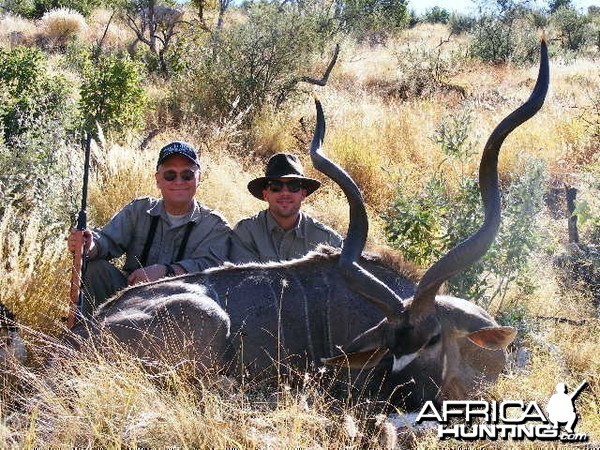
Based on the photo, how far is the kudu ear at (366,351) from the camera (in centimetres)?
376

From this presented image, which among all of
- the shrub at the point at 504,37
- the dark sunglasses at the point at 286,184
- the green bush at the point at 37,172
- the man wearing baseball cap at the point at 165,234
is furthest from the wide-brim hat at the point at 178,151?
the shrub at the point at 504,37

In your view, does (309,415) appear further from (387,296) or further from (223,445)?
(387,296)

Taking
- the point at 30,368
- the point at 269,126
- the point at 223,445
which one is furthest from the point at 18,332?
the point at 269,126

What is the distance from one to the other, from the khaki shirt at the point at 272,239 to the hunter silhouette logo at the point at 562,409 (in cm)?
194

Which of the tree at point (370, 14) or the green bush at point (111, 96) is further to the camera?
the tree at point (370, 14)

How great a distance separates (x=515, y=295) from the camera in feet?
18.9

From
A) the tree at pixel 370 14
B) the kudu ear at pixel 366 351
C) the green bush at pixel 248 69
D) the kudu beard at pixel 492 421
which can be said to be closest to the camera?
the kudu beard at pixel 492 421

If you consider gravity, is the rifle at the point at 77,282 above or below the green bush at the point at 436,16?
below

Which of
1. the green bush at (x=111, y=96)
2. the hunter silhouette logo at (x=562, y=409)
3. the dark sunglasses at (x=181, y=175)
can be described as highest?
the green bush at (x=111, y=96)

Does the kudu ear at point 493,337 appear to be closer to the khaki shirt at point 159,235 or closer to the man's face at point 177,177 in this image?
the khaki shirt at point 159,235

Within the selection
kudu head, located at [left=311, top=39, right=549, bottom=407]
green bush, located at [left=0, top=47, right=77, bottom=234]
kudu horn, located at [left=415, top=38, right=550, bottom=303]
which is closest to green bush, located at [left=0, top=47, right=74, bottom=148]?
green bush, located at [left=0, top=47, right=77, bottom=234]

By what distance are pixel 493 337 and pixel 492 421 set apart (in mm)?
430

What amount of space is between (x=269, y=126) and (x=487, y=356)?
22.9ft

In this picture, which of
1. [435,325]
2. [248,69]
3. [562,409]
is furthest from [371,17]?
[562,409]
